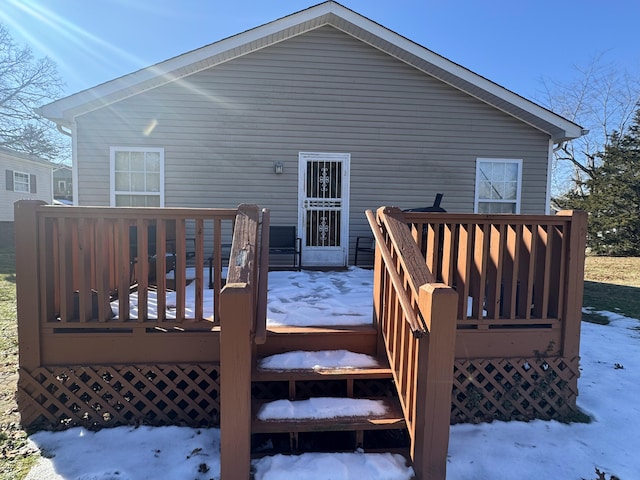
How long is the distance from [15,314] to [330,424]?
5123mm

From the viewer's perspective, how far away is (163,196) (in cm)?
609

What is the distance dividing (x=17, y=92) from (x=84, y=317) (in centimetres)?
2387

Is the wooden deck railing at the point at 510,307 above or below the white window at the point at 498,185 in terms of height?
below

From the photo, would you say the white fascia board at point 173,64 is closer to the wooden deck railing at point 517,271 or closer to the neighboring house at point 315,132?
the neighboring house at point 315,132

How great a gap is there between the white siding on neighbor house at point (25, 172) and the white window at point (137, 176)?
1220 cm

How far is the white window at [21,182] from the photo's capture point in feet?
52.9

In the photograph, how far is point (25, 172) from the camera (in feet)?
55.0

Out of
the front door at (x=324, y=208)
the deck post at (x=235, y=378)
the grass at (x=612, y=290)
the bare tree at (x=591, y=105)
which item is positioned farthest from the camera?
the bare tree at (x=591, y=105)

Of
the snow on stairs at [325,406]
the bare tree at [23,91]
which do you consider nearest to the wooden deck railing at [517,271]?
the snow on stairs at [325,406]

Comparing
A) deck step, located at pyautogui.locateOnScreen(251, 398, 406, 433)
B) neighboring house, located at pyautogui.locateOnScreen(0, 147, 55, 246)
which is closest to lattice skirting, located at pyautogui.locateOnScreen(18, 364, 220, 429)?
deck step, located at pyautogui.locateOnScreen(251, 398, 406, 433)

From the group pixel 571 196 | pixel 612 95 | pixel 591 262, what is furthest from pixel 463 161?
pixel 612 95

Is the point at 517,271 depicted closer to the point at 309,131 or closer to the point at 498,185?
the point at 309,131

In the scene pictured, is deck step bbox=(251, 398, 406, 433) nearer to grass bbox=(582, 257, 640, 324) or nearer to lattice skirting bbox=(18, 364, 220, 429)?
lattice skirting bbox=(18, 364, 220, 429)

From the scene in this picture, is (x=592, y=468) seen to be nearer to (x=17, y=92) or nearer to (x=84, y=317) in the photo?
(x=84, y=317)
